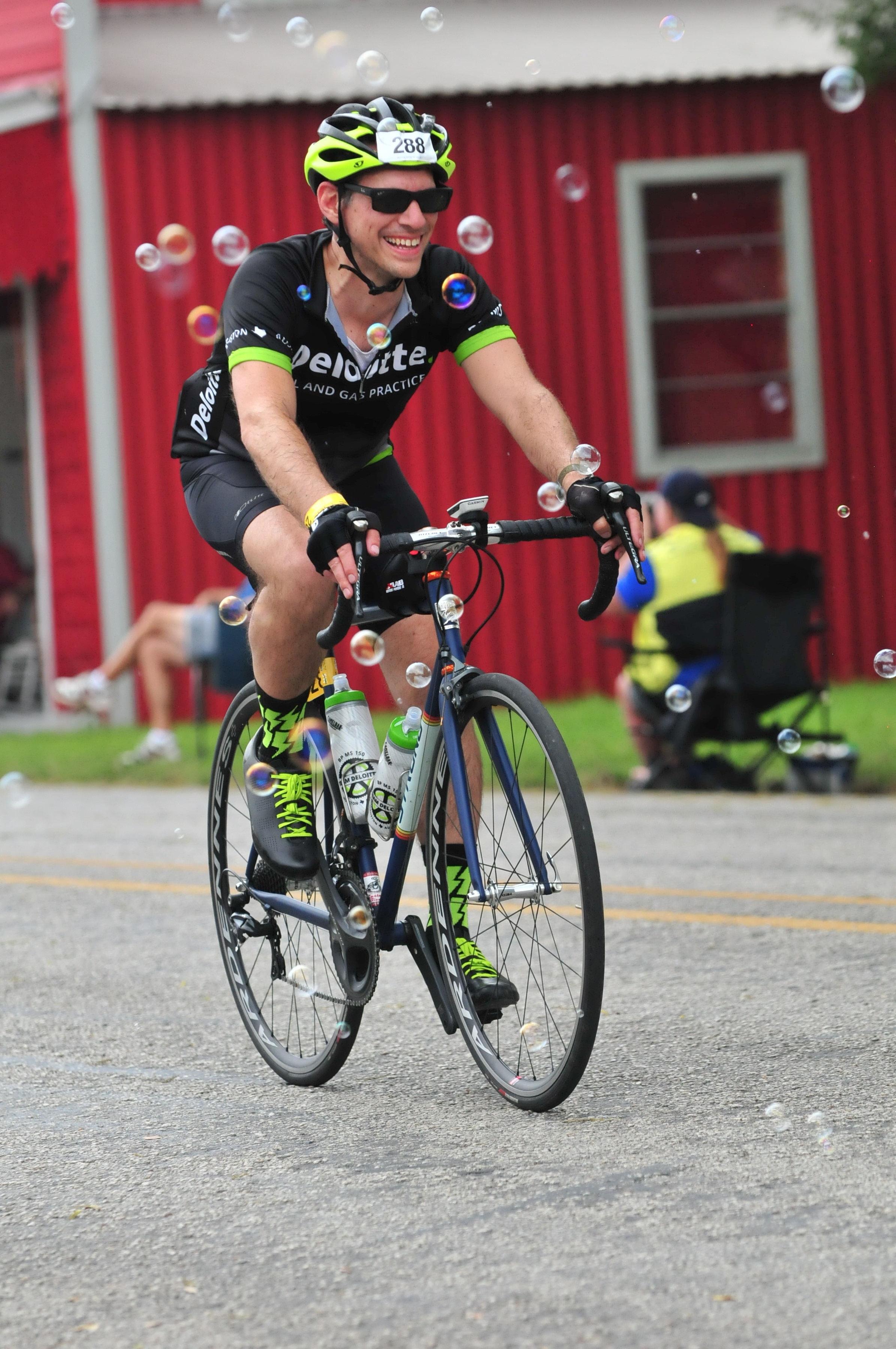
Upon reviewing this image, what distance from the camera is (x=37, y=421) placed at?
49.9 feet

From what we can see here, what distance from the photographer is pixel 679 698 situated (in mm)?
9062

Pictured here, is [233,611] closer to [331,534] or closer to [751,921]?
[331,534]

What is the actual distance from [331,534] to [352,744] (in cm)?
86

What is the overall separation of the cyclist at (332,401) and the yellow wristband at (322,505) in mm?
28

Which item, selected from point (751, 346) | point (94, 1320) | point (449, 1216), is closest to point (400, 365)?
point (449, 1216)

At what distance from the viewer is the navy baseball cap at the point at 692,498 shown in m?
10.2

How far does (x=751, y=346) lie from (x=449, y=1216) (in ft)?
41.6

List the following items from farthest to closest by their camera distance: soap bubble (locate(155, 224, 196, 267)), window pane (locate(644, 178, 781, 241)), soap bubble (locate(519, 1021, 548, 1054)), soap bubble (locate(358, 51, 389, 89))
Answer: window pane (locate(644, 178, 781, 241)) < soap bubble (locate(155, 224, 196, 267)) < soap bubble (locate(358, 51, 389, 89)) < soap bubble (locate(519, 1021, 548, 1054))

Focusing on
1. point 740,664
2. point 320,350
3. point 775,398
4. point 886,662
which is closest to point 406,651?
point 320,350

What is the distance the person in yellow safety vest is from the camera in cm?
1012

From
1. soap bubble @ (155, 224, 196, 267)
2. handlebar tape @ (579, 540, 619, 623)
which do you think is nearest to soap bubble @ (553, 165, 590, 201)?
soap bubble @ (155, 224, 196, 267)

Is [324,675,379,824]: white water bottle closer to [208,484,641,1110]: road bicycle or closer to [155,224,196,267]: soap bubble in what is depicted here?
[208,484,641,1110]: road bicycle

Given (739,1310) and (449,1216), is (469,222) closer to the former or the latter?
(449,1216)

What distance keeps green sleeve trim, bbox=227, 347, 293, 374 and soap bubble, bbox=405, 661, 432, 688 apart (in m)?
0.68
